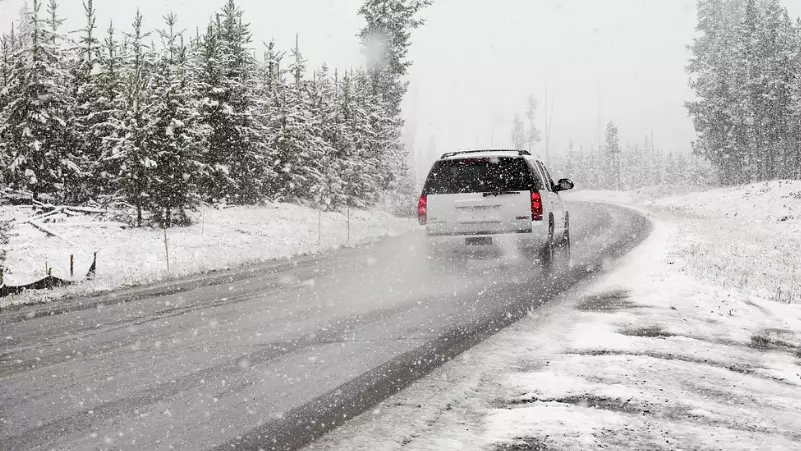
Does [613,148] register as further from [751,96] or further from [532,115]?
[751,96]

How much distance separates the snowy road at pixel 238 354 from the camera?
12.7 ft

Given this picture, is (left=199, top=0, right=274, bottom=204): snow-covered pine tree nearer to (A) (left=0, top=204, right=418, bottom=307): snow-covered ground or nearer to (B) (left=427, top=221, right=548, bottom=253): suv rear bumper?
(A) (left=0, top=204, right=418, bottom=307): snow-covered ground

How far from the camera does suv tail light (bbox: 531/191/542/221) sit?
36.3ft

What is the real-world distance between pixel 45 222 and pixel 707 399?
23.7 metres

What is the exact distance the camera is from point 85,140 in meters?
25.5

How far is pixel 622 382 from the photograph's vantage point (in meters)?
4.51

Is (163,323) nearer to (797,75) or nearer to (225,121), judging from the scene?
(225,121)

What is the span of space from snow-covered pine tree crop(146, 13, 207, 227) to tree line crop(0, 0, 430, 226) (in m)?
0.04

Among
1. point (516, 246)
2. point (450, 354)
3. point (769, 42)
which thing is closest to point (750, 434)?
point (450, 354)

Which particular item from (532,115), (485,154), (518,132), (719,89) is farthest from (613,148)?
(485,154)

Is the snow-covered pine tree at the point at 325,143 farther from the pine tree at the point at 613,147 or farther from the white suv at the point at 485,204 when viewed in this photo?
the pine tree at the point at 613,147

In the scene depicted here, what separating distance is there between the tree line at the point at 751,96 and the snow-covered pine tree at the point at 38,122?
4791 centimetres

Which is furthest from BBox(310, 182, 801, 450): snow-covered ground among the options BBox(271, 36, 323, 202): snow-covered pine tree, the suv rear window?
BBox(271, 36, 323, 202): snow-covered pine tree

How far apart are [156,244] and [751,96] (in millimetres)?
47564
